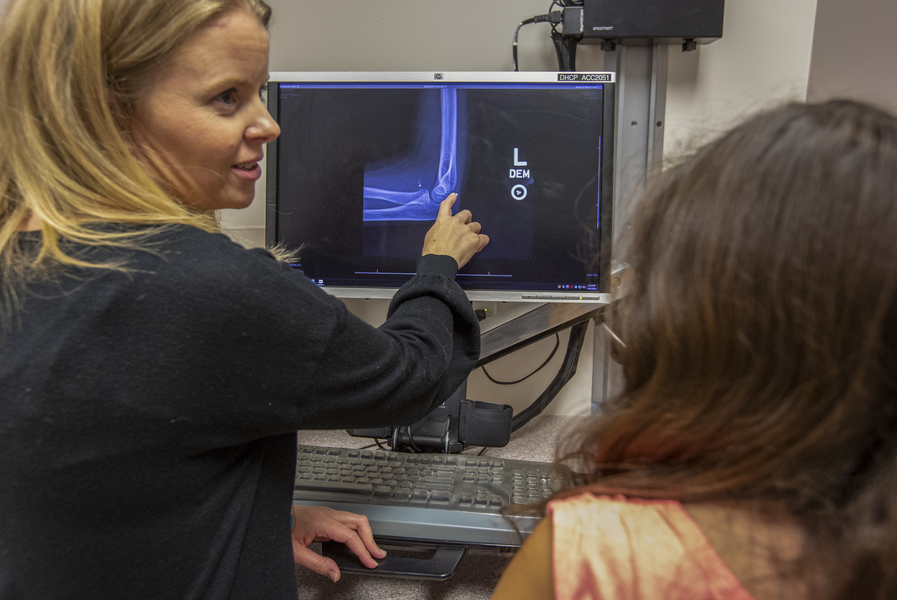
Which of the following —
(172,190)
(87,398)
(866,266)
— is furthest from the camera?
(172,190)

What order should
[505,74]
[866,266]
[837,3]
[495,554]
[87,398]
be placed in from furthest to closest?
1. [837,3]
2. [505,74]
3. [495,554]
4. [87,398]
5. [866,266]

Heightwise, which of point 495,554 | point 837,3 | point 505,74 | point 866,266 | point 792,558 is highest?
point 837,3

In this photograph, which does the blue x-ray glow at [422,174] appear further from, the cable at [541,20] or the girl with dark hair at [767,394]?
the girl with dark hair at [767,394]

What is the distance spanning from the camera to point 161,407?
461mm

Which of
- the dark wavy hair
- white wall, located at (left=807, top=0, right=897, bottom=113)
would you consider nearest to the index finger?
the dark wavy hair

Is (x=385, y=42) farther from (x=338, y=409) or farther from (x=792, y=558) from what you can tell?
(x=792, y=558)

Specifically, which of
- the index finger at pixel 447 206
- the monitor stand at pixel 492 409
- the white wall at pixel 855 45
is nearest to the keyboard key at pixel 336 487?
the monitor stand at pixel 492 409

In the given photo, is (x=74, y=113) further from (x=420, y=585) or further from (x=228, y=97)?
(x=420, y=585)

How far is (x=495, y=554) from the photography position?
821 millimetres

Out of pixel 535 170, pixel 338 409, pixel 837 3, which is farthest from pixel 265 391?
pixel 837 3

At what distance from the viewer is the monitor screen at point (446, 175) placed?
1.02 meters

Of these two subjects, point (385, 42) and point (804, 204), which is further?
point (385, 42)

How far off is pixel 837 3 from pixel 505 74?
28.8 inches

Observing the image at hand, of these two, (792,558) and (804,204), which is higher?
(804,204)
